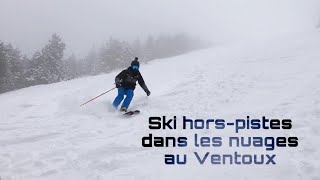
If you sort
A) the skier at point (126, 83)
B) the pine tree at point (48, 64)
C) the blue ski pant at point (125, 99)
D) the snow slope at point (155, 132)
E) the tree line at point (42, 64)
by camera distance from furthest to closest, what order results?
Answer: the pine tree at point (48, 64), the tree line at point (42, 64), the skier at point (126, 83), the blue ski pant at point (125, 99), the snow slope at point (155, 132)

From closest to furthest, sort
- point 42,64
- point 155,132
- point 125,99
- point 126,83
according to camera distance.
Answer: point 155,132 < point 125,99 < point 126,83 < point 42,64

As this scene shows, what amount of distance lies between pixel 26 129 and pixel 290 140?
759 centimetres

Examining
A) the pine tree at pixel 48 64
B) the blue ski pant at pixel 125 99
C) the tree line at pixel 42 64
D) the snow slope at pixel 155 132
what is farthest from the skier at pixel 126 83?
the pine tree at pixel 48 64

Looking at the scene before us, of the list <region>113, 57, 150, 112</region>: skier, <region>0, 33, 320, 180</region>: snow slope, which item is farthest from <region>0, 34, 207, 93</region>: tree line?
<region>113, 57, 150, 112</region>: skier

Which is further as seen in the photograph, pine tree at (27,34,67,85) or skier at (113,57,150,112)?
pine tree at (27,34,67,85)

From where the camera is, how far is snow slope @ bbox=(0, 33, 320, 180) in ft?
22.1

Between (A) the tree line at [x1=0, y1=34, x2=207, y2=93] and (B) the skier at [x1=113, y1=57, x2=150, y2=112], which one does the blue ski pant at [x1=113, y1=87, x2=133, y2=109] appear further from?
(A) the tree line at [x1=0, y1=34, x2=207, y2=93]

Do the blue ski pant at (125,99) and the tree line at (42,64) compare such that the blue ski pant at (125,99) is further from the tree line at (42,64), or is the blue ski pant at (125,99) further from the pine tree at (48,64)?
the pine tree at (48,64)

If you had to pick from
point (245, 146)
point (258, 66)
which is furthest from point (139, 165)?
point (258, 66)

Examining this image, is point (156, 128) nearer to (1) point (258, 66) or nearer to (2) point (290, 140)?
(2) point (290, 140)

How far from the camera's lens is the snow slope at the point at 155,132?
6727 mm

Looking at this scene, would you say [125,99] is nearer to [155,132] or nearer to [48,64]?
[155,132]

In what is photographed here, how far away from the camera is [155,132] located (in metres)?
9.20

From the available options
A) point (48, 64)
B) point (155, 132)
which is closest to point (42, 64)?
point (48, 64)
